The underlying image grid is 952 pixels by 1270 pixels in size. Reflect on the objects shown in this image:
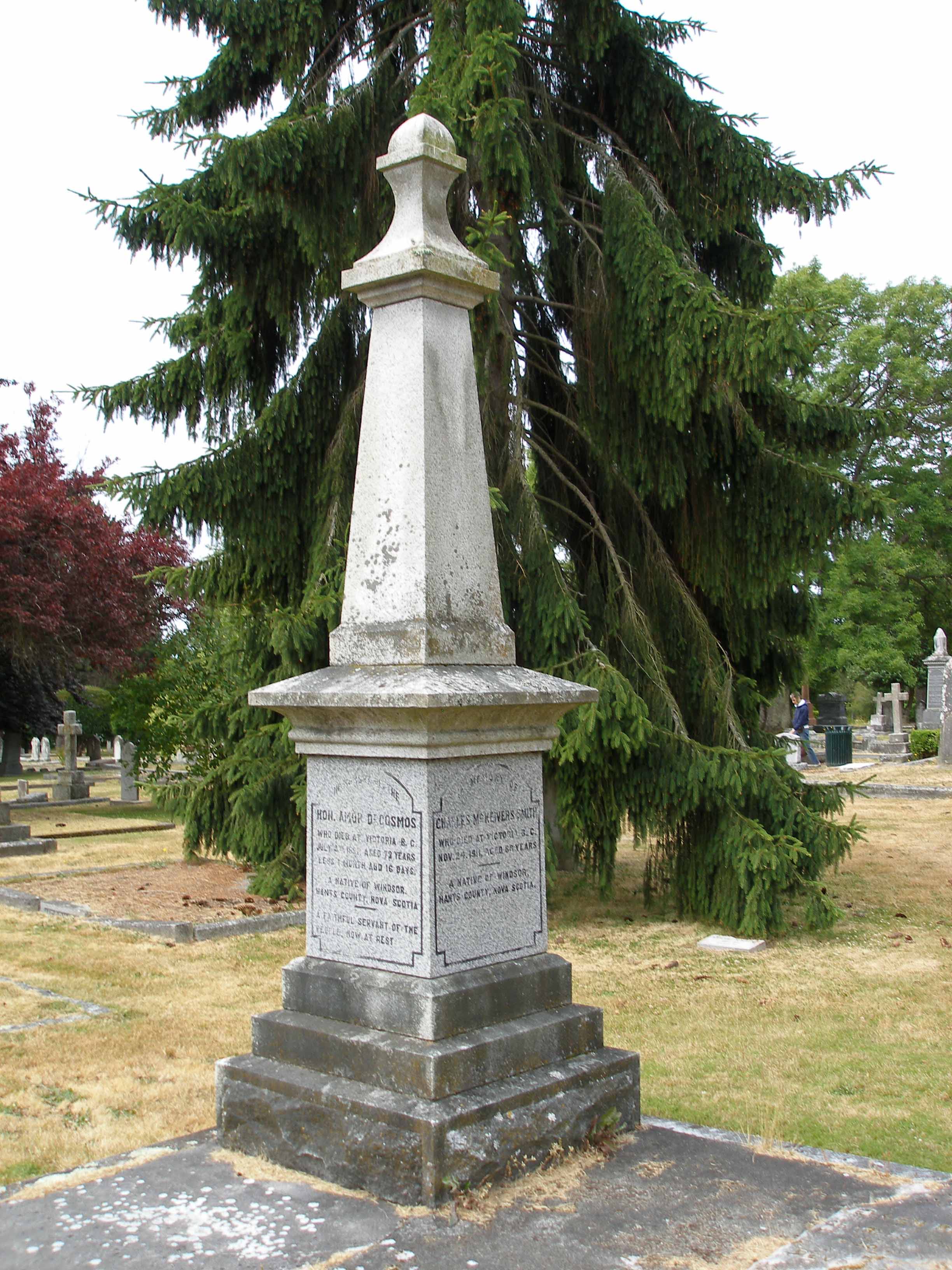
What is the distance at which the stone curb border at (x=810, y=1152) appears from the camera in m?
4.11

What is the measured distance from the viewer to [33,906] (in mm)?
10805

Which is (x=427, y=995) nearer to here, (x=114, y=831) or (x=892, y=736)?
(x=114, y=831)

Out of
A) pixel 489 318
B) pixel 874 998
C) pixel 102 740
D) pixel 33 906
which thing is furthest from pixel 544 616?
pixel 102 740

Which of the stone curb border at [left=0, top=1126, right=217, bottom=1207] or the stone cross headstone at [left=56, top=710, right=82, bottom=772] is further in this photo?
the stone cross headstone at [left=56, top=710, right=82, bottom=772]

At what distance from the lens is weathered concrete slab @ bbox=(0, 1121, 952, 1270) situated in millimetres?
3414

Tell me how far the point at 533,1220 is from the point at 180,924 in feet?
20.6

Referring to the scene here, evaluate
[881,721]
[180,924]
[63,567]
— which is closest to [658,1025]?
[180,924]

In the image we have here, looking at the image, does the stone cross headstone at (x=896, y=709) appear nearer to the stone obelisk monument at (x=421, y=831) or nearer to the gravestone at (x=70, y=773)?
the gravestone at (x=70, y=773)

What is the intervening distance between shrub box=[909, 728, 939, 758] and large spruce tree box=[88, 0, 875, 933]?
699 inches

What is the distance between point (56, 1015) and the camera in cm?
702

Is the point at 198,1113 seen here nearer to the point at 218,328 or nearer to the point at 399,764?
the point at 399,764

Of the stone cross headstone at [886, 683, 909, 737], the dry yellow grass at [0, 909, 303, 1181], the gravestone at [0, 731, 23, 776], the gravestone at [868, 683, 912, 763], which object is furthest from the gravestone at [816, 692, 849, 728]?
the dry yellow grass at [0, 909, 303, 1181]

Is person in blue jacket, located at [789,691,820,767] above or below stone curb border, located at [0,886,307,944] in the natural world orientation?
above

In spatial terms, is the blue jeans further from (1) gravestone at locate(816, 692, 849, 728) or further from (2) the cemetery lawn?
(2) the cemetery lawn
